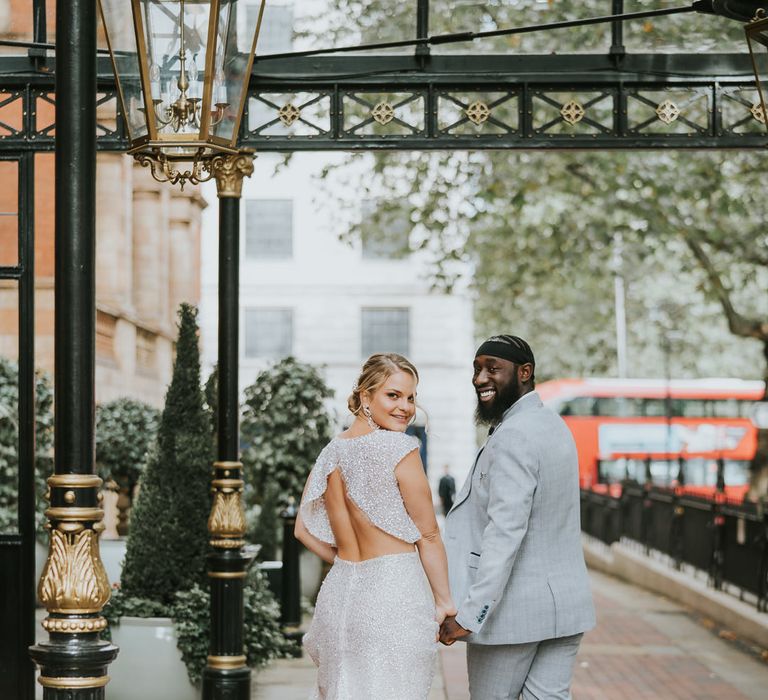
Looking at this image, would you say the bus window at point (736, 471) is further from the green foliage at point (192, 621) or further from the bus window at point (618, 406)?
the green foliage at point (192, 621)

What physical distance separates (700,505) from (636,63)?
373 inches

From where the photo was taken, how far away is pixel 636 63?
940 cm

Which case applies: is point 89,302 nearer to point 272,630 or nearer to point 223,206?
point 223,206

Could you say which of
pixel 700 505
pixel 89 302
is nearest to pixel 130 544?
pixel 89 302

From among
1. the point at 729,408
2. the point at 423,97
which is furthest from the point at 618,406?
the point at 423,97

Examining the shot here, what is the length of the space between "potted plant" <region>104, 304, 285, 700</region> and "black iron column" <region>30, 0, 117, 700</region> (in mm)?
4931

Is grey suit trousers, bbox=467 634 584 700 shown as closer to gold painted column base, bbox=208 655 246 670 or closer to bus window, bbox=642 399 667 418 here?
gold painted column base, bbox=208 655 246 670

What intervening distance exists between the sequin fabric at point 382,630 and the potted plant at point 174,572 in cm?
427

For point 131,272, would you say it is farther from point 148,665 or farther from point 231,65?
point 231,65

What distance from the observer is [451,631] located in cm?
585

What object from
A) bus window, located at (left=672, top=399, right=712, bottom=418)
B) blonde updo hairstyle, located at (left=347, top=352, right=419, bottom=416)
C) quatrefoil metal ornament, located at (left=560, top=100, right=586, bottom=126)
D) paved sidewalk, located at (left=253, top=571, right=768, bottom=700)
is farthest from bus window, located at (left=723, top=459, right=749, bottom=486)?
blonde updo hairstyle, located at (left=347, top=352, right=419, bottom=416)

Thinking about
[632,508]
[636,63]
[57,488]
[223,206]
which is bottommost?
[632,508]

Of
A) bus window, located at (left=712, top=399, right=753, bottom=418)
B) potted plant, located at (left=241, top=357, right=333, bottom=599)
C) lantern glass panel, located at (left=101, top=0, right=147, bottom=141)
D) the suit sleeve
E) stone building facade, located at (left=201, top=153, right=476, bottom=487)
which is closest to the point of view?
the suit sleeve

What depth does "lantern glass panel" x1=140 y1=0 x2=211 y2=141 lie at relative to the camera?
6480mm
